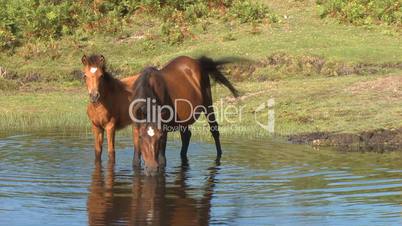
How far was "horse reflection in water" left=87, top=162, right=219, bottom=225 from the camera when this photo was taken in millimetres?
9812

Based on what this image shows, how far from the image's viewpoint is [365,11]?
28.5 meters

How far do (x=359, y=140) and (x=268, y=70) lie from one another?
8101mm

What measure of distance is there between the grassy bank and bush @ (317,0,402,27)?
13.3 inches

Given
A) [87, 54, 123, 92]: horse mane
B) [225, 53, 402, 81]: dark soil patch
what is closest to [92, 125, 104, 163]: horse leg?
[87, 54, 123, 92]: horse mane

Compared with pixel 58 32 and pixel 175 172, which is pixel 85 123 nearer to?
pixel 175 172

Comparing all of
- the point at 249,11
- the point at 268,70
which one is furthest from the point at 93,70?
the point at 249,11

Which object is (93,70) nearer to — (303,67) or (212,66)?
(212,66)

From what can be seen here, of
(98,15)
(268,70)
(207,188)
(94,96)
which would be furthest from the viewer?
(98,15)

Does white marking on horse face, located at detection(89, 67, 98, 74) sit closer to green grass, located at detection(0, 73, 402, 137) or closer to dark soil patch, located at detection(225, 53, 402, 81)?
green grass, located at detection(0, 73, 402, 137)

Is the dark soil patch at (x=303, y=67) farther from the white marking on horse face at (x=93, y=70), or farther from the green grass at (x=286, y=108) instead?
the white marking on horse face at (x=93, y=70)

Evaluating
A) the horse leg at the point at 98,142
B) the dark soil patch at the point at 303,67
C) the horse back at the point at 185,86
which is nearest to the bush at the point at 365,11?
the dark soil patch at the point at 303,67

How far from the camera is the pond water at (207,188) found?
32.7 feet

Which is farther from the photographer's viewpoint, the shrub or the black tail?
the shrub

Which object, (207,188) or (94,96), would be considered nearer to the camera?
(207,188)
